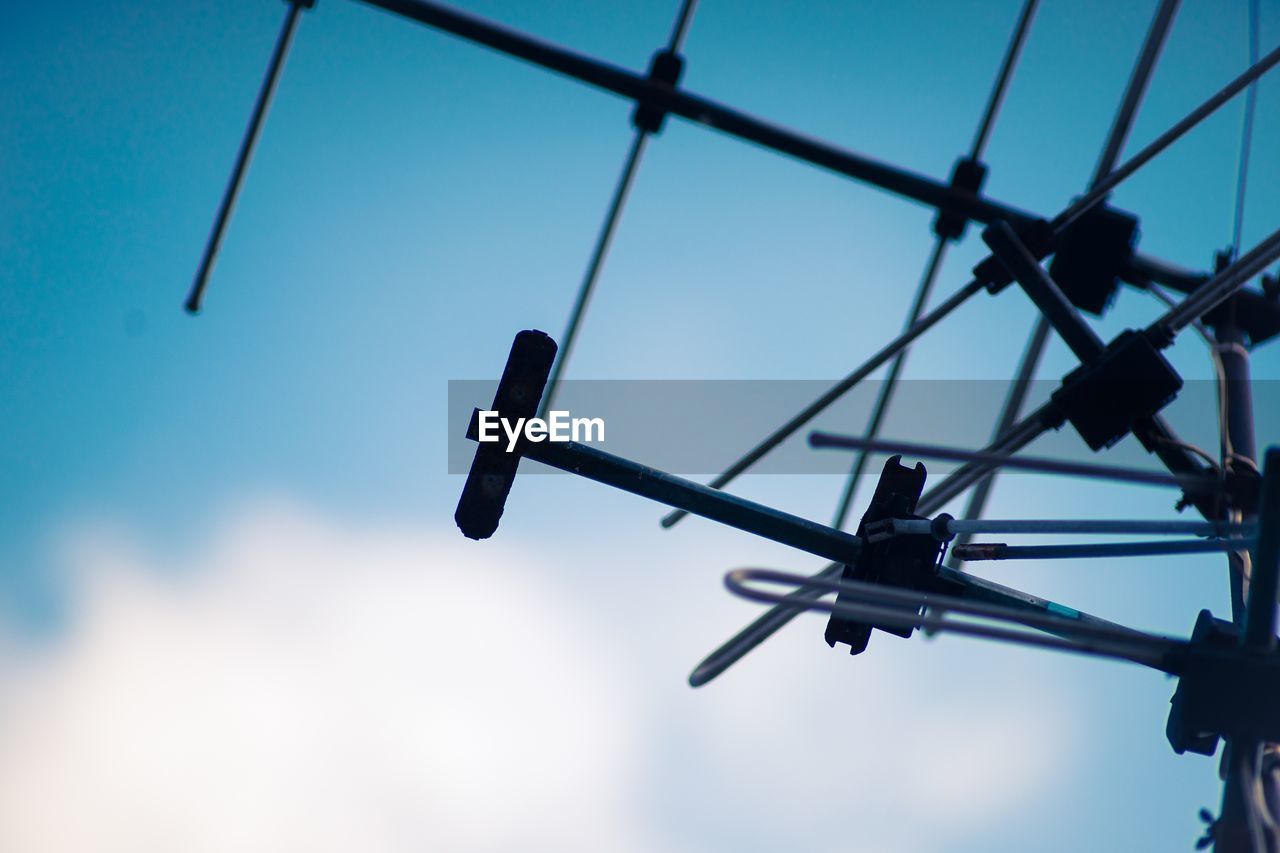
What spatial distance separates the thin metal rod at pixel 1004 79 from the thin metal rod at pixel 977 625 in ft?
7.25

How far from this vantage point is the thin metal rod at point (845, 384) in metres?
3.38

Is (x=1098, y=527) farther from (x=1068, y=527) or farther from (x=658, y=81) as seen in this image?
(x=658, y=81)

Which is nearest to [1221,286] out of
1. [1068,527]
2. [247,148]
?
[1068,527]

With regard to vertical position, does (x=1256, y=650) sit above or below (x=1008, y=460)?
below

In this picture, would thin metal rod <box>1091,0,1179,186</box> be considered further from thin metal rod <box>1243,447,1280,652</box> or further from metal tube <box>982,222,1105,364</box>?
thin metal rod <box>1243,447,1280,652</box>

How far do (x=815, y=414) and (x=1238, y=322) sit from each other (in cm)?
163

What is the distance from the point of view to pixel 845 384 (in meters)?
3.46

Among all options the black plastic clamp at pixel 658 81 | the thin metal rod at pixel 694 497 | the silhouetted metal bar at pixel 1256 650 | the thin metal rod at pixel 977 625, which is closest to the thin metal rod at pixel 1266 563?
the silhouetted metal bar at pixel 1256 650

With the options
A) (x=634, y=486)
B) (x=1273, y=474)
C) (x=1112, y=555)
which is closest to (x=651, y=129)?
(x=634, y=486)

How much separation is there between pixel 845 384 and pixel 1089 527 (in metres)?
1.49

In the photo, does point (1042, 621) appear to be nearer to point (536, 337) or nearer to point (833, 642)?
point (833, 642)

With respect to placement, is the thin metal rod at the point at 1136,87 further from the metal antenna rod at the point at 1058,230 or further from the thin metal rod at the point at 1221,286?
the thin metal rod at the point at 1221,286

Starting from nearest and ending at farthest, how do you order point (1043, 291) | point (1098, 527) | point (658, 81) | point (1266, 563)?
point (1266, 563), point (1098, 527), point (1043, 291), point (658, 81)

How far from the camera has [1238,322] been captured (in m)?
3.55
